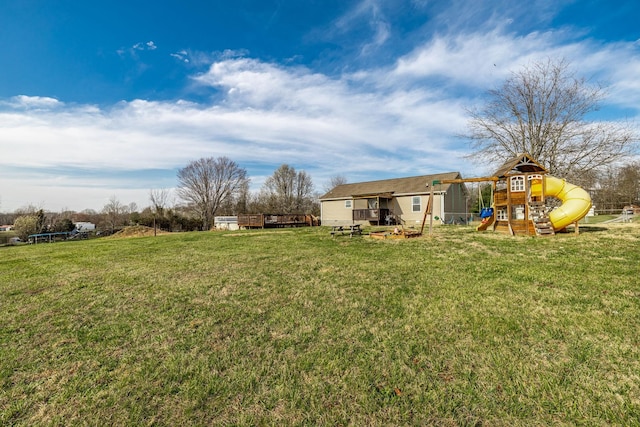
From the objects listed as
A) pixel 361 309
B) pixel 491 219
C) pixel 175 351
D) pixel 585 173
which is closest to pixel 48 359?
pixel 175 351

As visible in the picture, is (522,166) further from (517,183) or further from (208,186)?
(208,186)

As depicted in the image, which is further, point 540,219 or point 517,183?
point 517,183

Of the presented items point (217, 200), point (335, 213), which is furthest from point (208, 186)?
point (335, 213)

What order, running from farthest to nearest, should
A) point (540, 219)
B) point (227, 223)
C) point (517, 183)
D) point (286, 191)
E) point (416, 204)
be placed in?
point (286, 191)
point (227, 223)
point (416, 204)
point (517, 183)
point (540, 219)

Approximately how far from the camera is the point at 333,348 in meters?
3.29

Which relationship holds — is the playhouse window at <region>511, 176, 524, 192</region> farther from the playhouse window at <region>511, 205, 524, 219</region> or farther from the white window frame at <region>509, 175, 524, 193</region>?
the playhouse window at <region>511, 205, 524, 219</region>

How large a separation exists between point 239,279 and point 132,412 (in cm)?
390

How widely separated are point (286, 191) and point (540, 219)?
4078 cm

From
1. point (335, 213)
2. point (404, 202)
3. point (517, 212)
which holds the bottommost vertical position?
point (517, 212)

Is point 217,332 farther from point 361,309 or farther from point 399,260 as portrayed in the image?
point 399,260

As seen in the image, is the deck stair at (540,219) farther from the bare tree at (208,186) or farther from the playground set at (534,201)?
the bare tree at (208,186)

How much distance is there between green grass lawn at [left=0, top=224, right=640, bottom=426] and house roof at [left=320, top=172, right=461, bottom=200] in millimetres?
18321

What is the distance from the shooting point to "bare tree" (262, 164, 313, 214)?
159ft

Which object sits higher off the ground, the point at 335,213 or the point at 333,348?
the point at 335,213
